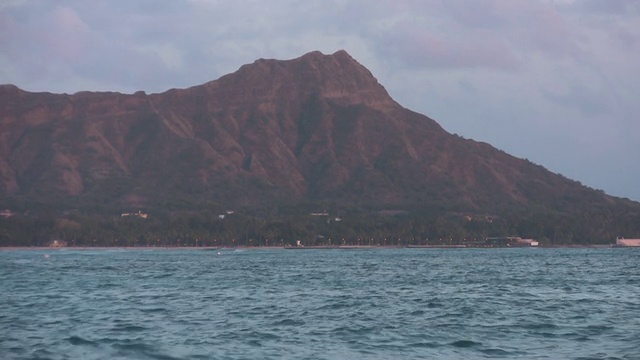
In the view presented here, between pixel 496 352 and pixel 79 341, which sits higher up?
pixel 79 341

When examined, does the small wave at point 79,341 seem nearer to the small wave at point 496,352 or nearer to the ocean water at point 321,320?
the ocean water at point 321,320

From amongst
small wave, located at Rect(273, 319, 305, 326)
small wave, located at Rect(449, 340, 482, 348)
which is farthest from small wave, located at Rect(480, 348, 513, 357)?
small wave, located at Rect(273, 319, 305, 326)

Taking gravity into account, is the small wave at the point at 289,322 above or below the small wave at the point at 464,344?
above

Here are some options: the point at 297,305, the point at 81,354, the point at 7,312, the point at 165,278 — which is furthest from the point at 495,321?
the point at 165,278

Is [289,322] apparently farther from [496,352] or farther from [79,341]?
[496,352]

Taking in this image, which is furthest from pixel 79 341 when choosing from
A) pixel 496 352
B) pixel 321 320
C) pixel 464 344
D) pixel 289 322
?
pixel 496 352

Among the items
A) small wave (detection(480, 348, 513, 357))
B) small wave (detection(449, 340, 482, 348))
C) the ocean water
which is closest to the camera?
small wave (detection(480, 348, 513, 357))

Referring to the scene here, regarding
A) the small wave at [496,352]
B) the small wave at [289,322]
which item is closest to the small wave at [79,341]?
the small wave at [289,322]

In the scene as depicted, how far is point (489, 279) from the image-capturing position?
9519 centimetres

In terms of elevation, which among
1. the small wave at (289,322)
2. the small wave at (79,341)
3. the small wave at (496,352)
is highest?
the small wave at (289,322)

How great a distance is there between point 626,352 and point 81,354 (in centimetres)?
2079

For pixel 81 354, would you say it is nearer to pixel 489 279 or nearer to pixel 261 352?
pixel 261 352

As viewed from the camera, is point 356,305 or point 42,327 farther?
point 356,305

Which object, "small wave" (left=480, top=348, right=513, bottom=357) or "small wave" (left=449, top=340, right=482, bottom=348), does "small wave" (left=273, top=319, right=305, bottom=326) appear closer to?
"small wave" (left=449, top=340, right=482, bottom=348)
